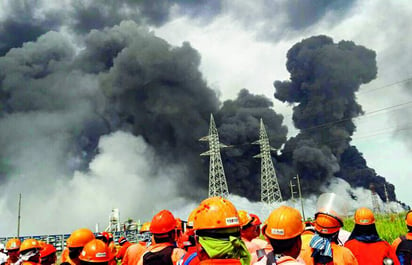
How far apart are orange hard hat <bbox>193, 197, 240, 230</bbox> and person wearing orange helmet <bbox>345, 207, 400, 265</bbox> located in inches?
110

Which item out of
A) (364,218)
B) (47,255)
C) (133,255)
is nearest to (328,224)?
(364,218)

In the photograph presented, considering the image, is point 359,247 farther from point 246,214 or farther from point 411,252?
point 246,214

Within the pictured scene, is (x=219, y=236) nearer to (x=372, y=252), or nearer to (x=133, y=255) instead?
(x=372, y=252)

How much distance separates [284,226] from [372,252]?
2.38m

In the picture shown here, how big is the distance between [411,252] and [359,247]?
2.95ft

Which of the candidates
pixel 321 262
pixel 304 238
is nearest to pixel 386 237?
pixel 304 238

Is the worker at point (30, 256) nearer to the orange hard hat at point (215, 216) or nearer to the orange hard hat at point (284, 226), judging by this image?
the orange hard hat at point (215, 216)

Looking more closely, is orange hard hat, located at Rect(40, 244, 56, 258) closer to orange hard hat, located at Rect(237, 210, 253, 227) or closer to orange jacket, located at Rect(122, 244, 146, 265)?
A: orange jacket, located at Rect(122, 244, 146, 265)

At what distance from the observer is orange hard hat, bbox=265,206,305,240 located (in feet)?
11.0

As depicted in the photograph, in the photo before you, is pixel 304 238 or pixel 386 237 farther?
pixel 386 237

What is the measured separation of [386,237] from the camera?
12.5m

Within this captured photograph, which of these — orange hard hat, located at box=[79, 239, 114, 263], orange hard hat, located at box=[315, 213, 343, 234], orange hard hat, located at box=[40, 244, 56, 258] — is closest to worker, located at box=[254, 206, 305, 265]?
orange hard hat, located at box=[315, 213, 343, 234]

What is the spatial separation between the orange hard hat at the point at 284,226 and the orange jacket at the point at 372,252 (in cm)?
218

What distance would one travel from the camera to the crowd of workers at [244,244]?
121 inches
